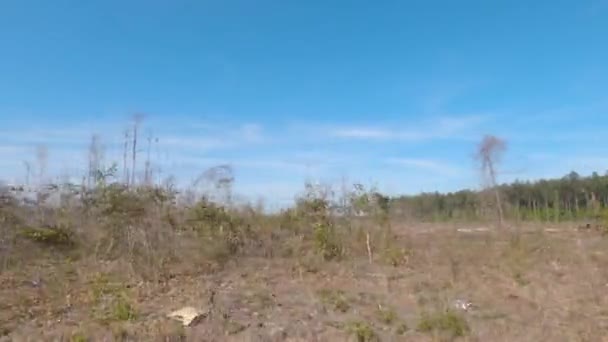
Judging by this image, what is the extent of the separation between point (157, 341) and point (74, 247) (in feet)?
16.1

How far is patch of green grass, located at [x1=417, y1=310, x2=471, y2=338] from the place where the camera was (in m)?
5.10

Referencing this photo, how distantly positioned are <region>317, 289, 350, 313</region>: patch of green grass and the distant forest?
4882mm

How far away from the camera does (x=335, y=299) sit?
21.0ft

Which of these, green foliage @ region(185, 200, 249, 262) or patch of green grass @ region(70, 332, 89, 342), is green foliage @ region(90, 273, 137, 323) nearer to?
patch of green grass @ region(70, 332, 89, 342)

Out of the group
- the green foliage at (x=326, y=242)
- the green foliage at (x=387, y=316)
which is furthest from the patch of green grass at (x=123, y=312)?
the green foliage at (x=326, y=242)

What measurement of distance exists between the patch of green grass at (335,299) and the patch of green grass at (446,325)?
98cm

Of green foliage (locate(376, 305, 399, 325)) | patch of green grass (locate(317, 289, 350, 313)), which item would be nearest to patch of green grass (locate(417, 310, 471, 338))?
green foliage (locate(376, 305, 399, 325))

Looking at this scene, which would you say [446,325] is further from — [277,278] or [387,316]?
[277,278]

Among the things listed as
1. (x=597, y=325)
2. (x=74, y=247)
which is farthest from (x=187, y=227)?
(x=597, y=325)

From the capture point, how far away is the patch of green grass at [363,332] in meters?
4.90

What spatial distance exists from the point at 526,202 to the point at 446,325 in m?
19.4

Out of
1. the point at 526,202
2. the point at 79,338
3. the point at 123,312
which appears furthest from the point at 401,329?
the point at 526,202

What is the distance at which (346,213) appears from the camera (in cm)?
1041

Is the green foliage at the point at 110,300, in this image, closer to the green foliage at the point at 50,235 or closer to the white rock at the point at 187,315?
the white rock at the point at 187,315
